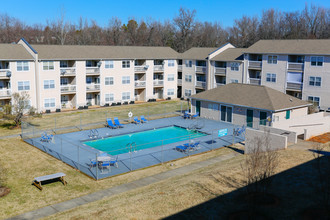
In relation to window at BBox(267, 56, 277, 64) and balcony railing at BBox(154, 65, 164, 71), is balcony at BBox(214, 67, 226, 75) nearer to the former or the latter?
window at BBox(267, 56, 277, 64)

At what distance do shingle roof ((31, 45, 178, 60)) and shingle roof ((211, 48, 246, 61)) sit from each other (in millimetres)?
9002

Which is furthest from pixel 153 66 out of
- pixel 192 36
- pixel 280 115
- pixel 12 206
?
pixel 192 36

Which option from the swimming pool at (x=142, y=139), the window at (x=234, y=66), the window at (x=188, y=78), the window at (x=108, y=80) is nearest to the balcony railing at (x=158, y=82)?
the window at (x=188, y=78)

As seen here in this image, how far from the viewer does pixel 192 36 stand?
338 ft

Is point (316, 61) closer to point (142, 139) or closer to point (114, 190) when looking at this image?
point (142, 139)

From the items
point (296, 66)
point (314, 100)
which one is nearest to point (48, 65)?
point (296, 66)

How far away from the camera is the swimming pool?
31.6 metres

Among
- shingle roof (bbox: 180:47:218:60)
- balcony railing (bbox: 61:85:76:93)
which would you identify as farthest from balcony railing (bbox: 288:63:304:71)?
balcony railing (bbox: 61:85:76:93)

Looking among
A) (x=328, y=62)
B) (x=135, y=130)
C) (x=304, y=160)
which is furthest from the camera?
(x=328, y=62)

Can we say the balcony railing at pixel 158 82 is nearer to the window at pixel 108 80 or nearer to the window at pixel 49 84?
the window at pixel 108 80

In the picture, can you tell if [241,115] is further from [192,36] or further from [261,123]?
[192,36]

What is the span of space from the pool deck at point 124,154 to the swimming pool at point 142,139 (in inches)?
32.8

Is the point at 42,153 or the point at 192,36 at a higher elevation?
the point at 192,36

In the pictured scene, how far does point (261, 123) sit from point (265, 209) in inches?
786
